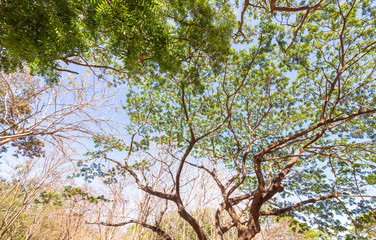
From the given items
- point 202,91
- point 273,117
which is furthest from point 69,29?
point 273,117

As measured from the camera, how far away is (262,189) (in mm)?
3938

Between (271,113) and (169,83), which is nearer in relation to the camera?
(169,83)

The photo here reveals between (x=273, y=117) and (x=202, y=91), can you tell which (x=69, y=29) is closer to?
(x=202, y=91)

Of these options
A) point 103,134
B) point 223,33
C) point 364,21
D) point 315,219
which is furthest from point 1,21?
point 315,219

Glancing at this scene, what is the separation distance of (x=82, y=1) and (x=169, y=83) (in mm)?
3404

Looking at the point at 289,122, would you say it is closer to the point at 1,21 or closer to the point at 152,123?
the point at 152,123

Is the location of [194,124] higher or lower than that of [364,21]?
lower

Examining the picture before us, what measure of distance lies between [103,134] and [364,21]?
548 cm

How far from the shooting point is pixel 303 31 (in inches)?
143

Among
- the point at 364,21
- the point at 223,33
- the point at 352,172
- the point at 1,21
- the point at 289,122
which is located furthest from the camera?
the point at 289,122

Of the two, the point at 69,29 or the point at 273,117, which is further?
the point at 273,117

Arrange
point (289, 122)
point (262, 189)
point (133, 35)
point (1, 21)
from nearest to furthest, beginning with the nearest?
1. point (1, 21)
2. point (133, 35)
3. point (262, 189)
4. point (289, 122)

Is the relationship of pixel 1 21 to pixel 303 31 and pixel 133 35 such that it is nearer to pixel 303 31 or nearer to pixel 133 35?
pixel 133 35

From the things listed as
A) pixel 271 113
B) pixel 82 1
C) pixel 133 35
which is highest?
pixel 271 113
